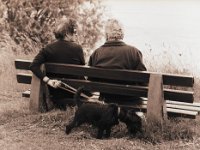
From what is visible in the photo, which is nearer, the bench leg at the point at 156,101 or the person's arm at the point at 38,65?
the bench leg at the point at 156,101

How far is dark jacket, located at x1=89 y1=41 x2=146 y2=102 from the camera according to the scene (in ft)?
21.0

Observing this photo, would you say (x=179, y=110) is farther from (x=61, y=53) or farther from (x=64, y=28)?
(x=64, y=28)

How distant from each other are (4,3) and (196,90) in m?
6.66

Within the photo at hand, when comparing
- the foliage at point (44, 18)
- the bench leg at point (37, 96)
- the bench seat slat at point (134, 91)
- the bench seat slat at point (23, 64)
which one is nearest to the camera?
the bench seat slat at point (134, 91)

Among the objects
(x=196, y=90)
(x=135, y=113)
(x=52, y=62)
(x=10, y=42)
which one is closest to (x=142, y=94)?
(x=135, y=113)

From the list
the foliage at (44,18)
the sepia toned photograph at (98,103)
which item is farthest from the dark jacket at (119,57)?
the foliage at (44,18)

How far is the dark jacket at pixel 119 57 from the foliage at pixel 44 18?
24.3ft

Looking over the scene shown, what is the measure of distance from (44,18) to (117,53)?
8.23 meters

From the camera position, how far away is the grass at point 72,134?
5.68 m

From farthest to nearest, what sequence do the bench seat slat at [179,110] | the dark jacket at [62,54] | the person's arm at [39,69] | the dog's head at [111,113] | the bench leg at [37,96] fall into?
the bench leg at [37,96], the dark jacket at [62,54], the person's arm at [39,69], the bench seat slat at [179,110], the dog's head at [111,113]

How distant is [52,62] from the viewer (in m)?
6.92

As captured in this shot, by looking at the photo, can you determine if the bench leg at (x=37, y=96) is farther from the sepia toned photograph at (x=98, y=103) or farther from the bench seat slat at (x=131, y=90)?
the bench seat slat at (x=131, y=90)

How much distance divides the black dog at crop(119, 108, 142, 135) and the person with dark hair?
1209 millimetres

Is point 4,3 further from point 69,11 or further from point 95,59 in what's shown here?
point 95,59
